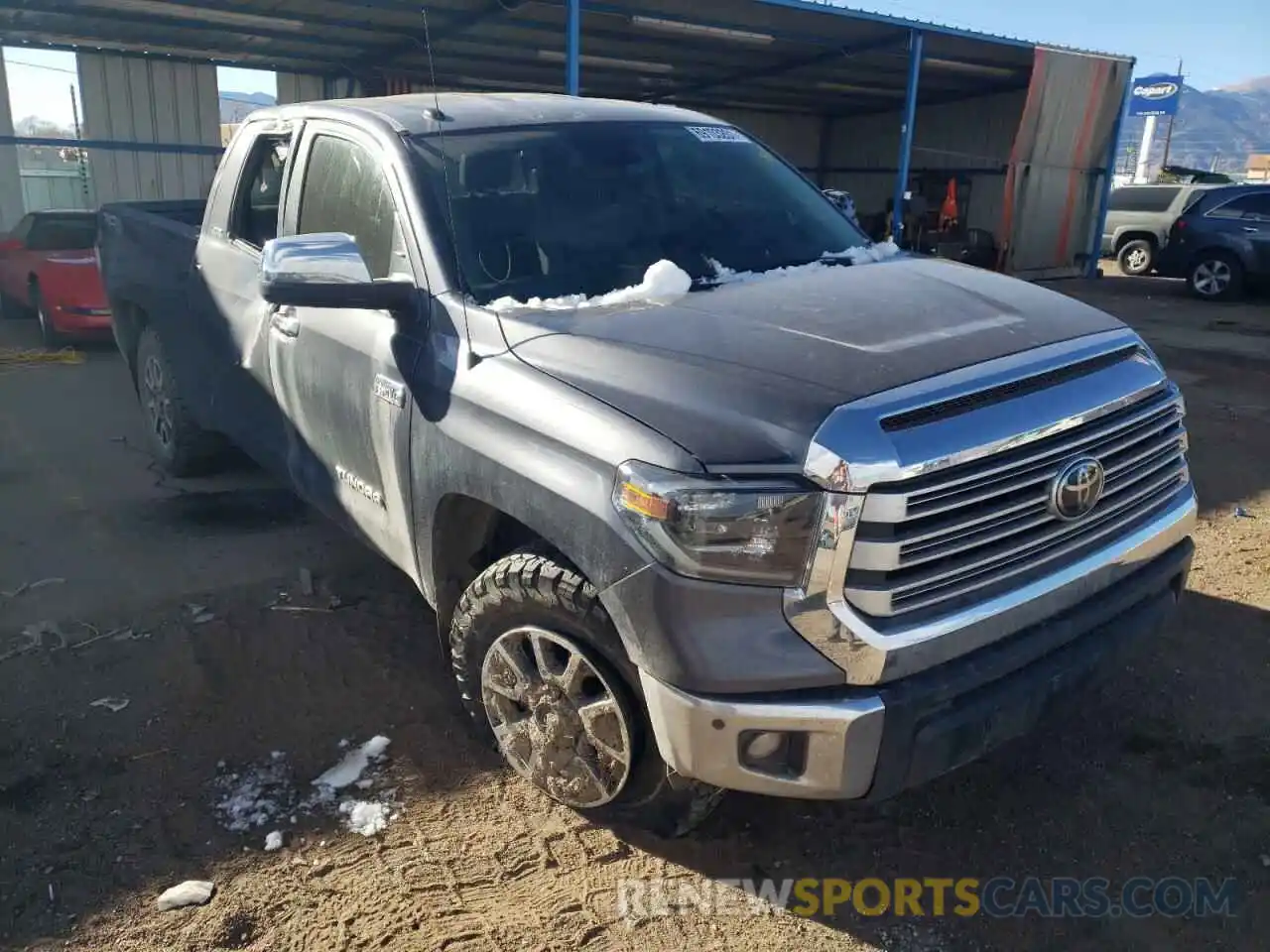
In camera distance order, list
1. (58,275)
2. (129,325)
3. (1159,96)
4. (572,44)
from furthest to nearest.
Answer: (1159,96), (572,44), (58,275), (129,325)

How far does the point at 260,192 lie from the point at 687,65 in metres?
14.8

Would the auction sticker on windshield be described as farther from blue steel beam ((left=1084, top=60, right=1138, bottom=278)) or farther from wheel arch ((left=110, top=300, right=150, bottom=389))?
blue steel beam ((left=1084, top=60, right=1138, bottom=278))

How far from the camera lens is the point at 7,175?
52.1ft

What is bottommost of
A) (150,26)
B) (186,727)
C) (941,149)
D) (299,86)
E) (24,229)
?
(186,727)

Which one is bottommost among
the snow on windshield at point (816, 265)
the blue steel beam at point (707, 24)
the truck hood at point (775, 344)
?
the truck hood at point (775, 344)

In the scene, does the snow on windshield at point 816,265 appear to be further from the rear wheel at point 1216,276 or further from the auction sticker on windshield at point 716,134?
the rear wheel at point 1216,276

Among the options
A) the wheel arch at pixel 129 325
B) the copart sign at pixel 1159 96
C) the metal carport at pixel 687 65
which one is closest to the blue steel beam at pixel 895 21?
the metal carport at pixel 687 65

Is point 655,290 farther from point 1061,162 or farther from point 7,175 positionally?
point 1061,162

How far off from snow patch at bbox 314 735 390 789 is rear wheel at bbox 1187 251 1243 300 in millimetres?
15844

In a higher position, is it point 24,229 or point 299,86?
point 299,86

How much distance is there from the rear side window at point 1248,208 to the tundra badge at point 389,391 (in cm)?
1582

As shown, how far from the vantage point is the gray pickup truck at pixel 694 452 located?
7.17 feet

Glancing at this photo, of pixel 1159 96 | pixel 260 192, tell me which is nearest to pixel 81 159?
pixel 260 192

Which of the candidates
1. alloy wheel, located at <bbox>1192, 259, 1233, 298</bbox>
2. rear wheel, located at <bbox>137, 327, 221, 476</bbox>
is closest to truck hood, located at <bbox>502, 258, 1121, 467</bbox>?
rear wheel, located at <bbox>137, 327, 221, 476</bbox>
